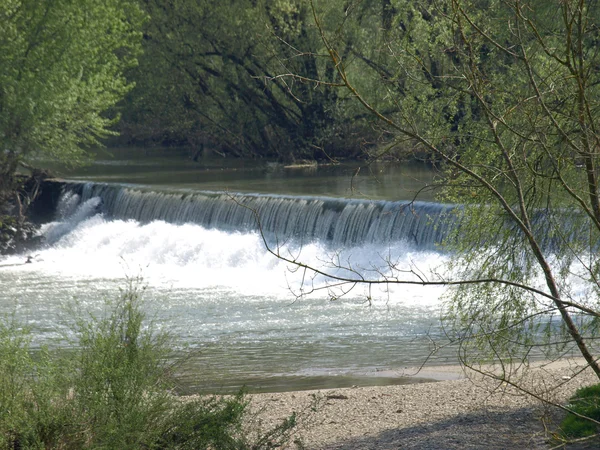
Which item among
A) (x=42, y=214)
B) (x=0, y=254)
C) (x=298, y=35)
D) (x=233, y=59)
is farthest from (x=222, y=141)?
(x=0, y=254)

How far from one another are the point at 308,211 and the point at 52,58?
24.4 ft

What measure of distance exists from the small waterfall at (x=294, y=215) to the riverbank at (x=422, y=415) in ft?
20.2

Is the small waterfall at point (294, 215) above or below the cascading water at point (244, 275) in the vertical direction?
above

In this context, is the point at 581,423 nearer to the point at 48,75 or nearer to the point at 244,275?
the point at 244,275

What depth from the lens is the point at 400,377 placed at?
1005cm

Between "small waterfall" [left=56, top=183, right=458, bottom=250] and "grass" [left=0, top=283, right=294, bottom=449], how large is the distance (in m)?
9.20

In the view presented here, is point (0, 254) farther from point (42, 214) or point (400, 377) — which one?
point (400, 377)

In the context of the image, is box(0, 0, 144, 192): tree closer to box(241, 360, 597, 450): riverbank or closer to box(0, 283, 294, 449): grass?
box(241, 360, 597, 450): riverbank

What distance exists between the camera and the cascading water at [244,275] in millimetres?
11133

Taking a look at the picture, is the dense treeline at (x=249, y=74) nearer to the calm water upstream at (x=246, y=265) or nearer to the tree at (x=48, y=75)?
the calm water upstream at (x=246, y=265)

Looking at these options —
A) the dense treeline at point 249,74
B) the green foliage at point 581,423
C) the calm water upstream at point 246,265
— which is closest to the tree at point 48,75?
the calm water upstream at point 246,265

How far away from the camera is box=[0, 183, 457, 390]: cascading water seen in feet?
36.5

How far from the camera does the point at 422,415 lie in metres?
7.83

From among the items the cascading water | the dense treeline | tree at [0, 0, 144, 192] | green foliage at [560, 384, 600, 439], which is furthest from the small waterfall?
green foliage at [560, 384, 600, 439]
